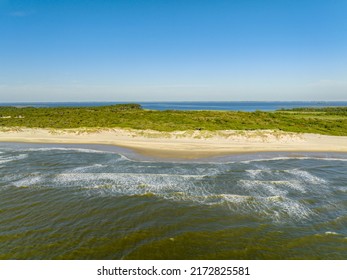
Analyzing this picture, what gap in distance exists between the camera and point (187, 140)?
31.3m

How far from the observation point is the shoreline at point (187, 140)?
25.8 metres

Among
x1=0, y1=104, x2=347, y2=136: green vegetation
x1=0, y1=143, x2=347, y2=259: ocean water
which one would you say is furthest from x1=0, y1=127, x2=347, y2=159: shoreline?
x1=0, y1=143, x2=347, y2=259: ocean water

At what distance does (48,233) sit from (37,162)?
42.4 feet

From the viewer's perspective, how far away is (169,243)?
29.8 feet

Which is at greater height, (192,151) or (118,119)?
(118,119)

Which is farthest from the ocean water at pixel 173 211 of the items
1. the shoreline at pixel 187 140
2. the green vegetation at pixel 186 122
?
the green vegetation at pixel 186 122

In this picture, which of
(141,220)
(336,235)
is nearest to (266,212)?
(336,235)

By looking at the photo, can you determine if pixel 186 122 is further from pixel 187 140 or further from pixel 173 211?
pixel 173 211

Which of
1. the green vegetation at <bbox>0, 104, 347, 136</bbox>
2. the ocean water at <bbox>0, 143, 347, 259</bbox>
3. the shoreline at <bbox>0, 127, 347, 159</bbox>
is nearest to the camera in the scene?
the ocean water at <bbox>0, 143, 347, 259</bbox>

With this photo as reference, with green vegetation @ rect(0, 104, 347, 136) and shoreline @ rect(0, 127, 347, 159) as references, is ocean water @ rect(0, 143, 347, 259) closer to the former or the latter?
shoreline @ rect(0, 127, 347, 159)

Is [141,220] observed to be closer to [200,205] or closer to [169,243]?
[169,243]

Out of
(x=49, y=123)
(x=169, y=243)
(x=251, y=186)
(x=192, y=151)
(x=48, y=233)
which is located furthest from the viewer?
(x=49, y=123)

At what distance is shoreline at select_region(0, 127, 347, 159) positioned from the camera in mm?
25812

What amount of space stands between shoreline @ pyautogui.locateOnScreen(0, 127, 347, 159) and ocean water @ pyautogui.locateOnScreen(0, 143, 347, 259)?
19.2 feet
